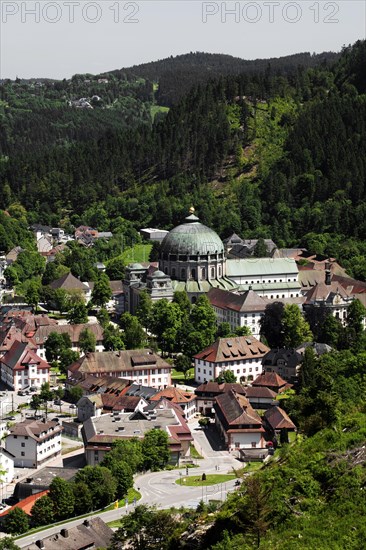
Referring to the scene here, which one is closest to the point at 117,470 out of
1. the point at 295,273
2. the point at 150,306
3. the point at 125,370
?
the point at 125,370

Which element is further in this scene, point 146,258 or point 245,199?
point 245,199

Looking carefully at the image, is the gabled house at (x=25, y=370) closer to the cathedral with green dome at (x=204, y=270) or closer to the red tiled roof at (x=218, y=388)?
the red tiled roof at (x=218, y=388)

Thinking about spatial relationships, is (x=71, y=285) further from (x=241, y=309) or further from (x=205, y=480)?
(x=205, y=480)

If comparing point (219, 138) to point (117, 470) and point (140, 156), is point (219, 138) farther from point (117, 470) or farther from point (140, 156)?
point (117, 470)

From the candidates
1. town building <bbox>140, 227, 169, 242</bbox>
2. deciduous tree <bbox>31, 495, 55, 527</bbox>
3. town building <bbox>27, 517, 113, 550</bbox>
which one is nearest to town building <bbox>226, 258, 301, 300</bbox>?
town building <bbox>140, 227, 169, 242</bbox>

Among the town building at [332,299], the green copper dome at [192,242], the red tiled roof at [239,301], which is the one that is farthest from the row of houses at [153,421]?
the green copper dome at [192,242]

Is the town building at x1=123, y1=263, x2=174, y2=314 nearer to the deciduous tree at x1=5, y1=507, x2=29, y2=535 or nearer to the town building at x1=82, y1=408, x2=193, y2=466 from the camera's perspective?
the town building at x1=82, y1=408, x2=193, y2=466
